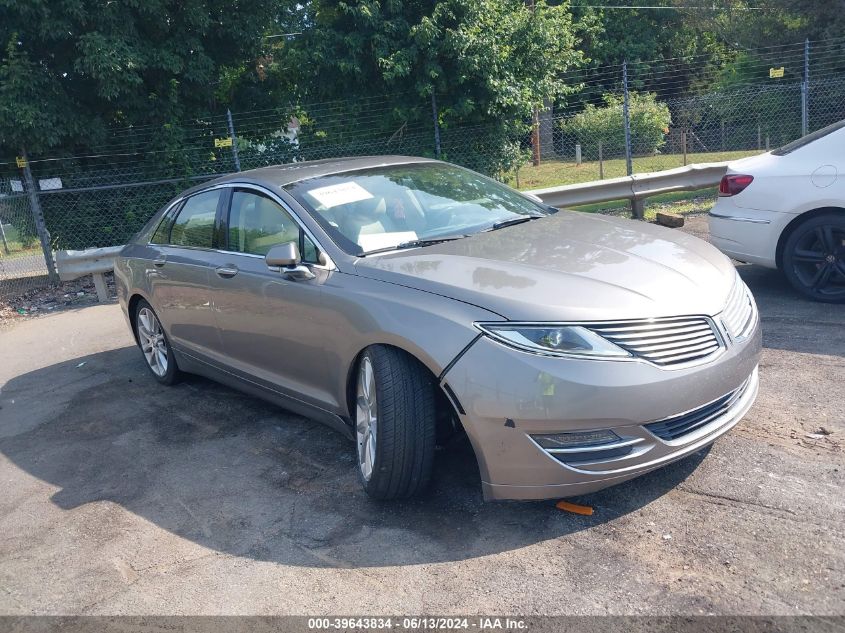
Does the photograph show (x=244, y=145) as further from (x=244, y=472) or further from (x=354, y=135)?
(x=244, y=472)

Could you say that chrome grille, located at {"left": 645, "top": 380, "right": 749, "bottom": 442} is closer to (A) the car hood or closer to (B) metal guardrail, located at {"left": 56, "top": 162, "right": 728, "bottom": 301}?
(A) the car hood

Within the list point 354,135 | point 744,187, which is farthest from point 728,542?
point 354,135

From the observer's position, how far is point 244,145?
1315 cm

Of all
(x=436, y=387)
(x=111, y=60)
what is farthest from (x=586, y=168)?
(x=436, y=387)

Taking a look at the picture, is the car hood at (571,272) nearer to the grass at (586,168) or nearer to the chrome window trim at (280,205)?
the chrome window trim at (280,205)

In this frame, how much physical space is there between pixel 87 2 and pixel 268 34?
123 inches

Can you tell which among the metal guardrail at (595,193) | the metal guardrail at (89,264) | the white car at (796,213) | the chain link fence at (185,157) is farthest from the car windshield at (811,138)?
the metal guardrail at (89,264)

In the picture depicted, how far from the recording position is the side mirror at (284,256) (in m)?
4.19

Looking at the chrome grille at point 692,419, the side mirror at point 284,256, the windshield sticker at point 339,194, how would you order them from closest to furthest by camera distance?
1. the chrome grille at point 692,419
2. the side mirror at point 284,256
3. the windshield sticker at point 339,194

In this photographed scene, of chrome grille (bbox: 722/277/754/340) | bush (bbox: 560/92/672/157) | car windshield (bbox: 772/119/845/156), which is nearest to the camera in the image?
chrome grille (bbox: 722/277/754/340)

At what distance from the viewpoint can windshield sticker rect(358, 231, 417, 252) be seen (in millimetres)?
4277

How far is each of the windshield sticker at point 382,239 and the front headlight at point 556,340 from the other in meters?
1.19

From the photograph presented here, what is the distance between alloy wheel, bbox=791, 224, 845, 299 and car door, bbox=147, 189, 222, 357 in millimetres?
4563

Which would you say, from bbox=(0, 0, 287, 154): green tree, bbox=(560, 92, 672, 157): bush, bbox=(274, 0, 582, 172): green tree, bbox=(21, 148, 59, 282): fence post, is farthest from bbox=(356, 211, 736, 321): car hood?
bbox=(560, 92, 672, 157): bush
